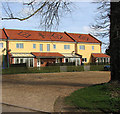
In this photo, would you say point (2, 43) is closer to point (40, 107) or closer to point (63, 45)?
Answer: point (63, 45)

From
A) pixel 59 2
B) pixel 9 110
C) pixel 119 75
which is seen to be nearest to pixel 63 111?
pixel 9 110

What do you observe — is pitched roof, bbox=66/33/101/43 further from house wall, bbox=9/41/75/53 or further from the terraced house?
house wall, bbox=9/41/75/53

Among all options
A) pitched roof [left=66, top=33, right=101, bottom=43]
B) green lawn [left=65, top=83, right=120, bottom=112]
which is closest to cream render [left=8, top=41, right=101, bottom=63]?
pitched roof [left=66, top=33, right=101, bottom=43]

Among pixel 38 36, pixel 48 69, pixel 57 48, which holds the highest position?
pixel 38 36

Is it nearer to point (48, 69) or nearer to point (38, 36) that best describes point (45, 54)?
point (38, 36)

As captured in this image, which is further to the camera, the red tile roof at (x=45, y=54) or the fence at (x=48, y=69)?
the red tile roof at (x=45, y=54)

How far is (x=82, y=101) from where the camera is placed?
719 centimetres

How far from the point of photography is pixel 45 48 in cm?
4053

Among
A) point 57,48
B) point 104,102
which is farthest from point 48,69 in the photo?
point 104,102

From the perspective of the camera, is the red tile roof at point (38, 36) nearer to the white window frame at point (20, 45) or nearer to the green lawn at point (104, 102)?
the white window frame at point (20, 45)

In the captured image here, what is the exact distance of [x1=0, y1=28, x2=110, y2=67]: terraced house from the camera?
120 ft

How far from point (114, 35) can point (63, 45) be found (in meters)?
34.9

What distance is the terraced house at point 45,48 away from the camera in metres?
36.4

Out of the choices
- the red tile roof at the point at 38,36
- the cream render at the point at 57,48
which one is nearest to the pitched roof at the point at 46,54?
the cream render at the point at 57,48
